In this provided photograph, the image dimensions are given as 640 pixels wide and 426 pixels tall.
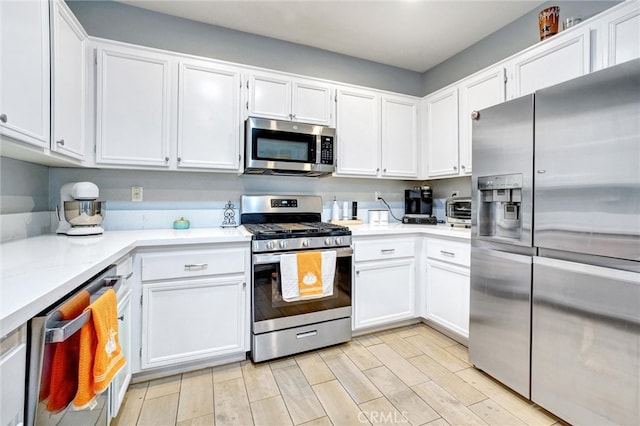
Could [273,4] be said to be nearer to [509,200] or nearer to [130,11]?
[130,11]

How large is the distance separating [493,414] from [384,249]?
1226 millimetres

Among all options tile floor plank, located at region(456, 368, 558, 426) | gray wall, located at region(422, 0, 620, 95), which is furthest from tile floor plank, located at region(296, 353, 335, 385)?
gray wall, located at region(422, 0, 620, 95)

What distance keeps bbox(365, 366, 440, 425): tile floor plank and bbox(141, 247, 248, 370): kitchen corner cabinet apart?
0.92m

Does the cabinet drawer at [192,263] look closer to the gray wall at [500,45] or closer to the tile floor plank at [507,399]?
the tile floor plank at [507,399]

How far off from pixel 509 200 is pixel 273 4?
7.12 ft

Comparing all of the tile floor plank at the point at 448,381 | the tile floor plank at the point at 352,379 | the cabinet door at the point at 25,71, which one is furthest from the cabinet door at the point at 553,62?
the cabinet door at the point at 25,71

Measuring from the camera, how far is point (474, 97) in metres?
2.47

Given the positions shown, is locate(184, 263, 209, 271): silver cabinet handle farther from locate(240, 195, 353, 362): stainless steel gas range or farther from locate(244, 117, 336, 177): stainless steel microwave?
locate(244, 117, 336, 177): stainless steel microwave

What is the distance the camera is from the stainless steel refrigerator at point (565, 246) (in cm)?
124

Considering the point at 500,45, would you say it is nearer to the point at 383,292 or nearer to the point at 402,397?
the point at 383,292

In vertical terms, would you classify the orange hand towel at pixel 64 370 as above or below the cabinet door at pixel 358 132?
below

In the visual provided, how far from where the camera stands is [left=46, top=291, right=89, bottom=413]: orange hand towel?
2.56ft

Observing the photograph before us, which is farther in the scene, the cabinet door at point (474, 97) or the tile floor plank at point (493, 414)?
the cabinet door at point (474, 97)

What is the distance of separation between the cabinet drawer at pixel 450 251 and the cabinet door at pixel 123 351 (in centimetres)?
215
